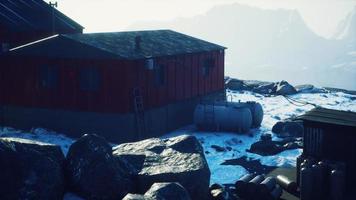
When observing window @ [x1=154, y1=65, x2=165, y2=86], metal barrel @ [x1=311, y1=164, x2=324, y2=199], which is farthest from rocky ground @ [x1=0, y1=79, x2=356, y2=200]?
window @ [x1=154, y1=65, x2=165, y2=86]

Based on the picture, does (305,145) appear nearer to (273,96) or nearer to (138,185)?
(138,185)

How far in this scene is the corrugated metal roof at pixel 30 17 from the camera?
3472 centimetres

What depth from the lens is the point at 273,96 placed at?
41875 mm

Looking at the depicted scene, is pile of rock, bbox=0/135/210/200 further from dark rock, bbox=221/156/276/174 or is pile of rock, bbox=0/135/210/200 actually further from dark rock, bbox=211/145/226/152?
dark rock, bbox=211/145/226/152

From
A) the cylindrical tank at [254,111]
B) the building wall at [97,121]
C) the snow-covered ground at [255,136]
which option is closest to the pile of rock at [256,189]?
the snow-covered ground at [255,136]

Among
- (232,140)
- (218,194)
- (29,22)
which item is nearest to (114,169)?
(218,194)

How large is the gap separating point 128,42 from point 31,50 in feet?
18.0

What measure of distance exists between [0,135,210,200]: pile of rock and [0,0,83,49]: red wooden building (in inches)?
878

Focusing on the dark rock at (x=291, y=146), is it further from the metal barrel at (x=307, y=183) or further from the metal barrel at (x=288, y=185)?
the metal barrel at (x=307, y=183)

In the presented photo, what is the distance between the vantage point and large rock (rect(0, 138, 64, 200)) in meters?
10.9

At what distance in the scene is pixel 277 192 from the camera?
52.7 feet

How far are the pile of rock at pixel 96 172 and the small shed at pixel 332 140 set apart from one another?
16.0 feet

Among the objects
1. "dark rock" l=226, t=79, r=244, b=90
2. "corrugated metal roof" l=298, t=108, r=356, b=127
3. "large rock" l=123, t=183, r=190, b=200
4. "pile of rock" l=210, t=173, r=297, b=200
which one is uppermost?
"dark rock" l=226, t=79, r=244, b=90

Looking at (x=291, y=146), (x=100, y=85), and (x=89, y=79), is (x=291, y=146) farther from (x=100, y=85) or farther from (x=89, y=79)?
(x=89, y=79)
